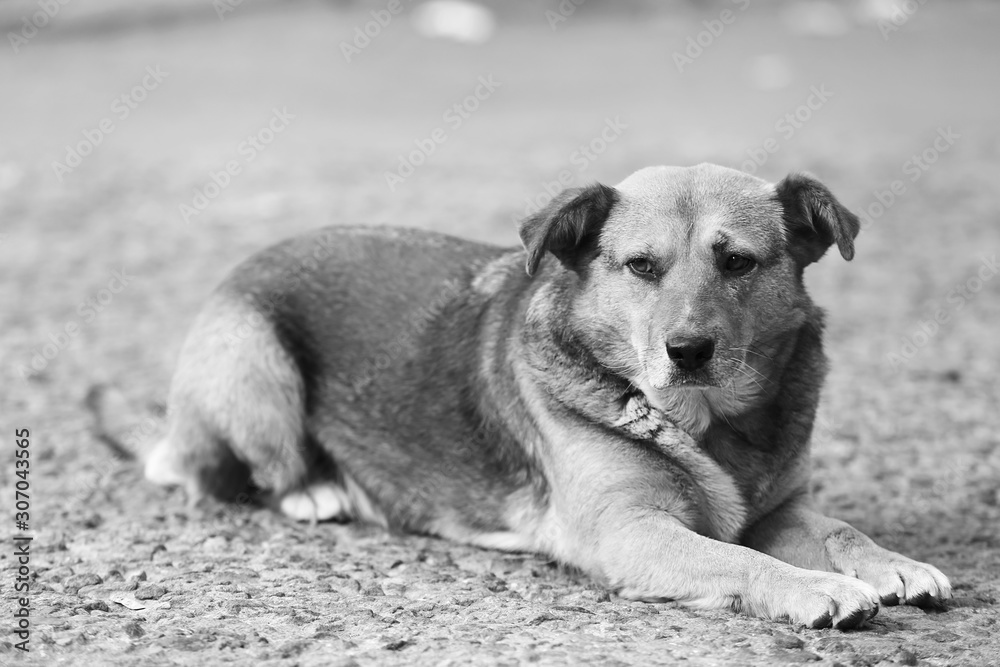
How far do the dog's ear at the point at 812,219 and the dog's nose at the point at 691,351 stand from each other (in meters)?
0.79

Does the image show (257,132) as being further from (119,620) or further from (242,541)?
(119,620)

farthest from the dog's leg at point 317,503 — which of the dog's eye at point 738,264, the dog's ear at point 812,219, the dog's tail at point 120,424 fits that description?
the dog's ear at point 812,219

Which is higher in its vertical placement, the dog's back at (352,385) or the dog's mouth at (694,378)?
the dog's mouth at (694,378)

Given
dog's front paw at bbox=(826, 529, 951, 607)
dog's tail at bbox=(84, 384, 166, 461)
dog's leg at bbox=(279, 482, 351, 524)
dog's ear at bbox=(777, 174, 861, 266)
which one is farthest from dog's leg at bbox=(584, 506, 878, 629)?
dog's tail at bbox=(84, 384, 166, 461)

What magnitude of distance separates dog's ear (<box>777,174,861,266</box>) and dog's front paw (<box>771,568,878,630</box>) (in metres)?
1.36

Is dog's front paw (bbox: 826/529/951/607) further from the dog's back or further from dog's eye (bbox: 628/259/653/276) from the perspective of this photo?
the dog's back

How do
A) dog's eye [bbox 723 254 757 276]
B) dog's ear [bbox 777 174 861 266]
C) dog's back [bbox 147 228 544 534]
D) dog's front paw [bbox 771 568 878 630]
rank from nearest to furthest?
dog's front paw [bbox 771 568 878 630], dog's eye [bbox 723 254 757 276], dog's ear [bbox 777 174 861 266], dog's back [bbox 147 228 544 534]

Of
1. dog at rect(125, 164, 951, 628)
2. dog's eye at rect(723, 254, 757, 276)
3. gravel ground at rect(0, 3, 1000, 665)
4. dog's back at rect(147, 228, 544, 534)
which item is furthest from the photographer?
dog's back at rect(147, 228, 544, 534)

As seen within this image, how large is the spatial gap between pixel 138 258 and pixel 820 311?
801 centimetres

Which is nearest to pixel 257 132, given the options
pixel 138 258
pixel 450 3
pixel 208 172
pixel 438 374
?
pixel 208 172

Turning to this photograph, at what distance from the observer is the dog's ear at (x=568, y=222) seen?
5172mm

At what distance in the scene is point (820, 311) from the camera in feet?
17.9

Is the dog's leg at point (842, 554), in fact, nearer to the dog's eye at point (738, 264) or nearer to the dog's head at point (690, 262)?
the dog's head at point (690, 262)

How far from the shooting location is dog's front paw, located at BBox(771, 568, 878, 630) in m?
4.42
